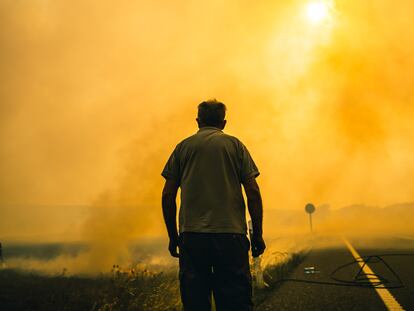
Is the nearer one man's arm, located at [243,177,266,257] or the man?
the man

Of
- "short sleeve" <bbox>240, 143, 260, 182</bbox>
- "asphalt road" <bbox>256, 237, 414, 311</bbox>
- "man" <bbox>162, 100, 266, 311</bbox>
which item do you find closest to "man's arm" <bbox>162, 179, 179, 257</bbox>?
"man" <bbox>162, 100, 266, 311</bbox>

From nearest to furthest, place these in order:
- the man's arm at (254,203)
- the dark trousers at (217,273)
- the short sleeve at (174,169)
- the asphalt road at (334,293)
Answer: the dark trousers at (217,273), the man's arm at (254,203), the short sleeve at (174,169), the asphalt road at (334,293)

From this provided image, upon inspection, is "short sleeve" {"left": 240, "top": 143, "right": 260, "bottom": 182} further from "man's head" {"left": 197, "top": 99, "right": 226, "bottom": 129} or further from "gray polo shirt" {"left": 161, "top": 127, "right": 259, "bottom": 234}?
"man's head" {"left": 197, "top": 99, "right": 226, "bottom": 129}

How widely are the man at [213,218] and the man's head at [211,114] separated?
0.37ft

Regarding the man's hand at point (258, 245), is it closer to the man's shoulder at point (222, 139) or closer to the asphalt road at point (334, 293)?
the man's shoulder at point (222, 139)

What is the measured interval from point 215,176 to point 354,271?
810cm

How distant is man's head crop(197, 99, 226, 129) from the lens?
3.53 m

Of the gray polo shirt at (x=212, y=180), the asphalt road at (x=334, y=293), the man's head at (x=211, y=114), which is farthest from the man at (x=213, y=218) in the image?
the asphalt road at (x=334, y=293)

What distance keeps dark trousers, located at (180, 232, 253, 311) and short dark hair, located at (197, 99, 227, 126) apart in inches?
38.3

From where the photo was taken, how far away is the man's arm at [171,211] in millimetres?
3371

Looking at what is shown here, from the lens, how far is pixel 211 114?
11.6ft

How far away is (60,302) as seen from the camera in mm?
9352

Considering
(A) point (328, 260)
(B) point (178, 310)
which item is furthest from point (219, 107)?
(A) point (328, 260)

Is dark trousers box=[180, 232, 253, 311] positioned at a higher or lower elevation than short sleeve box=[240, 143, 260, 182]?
lower
